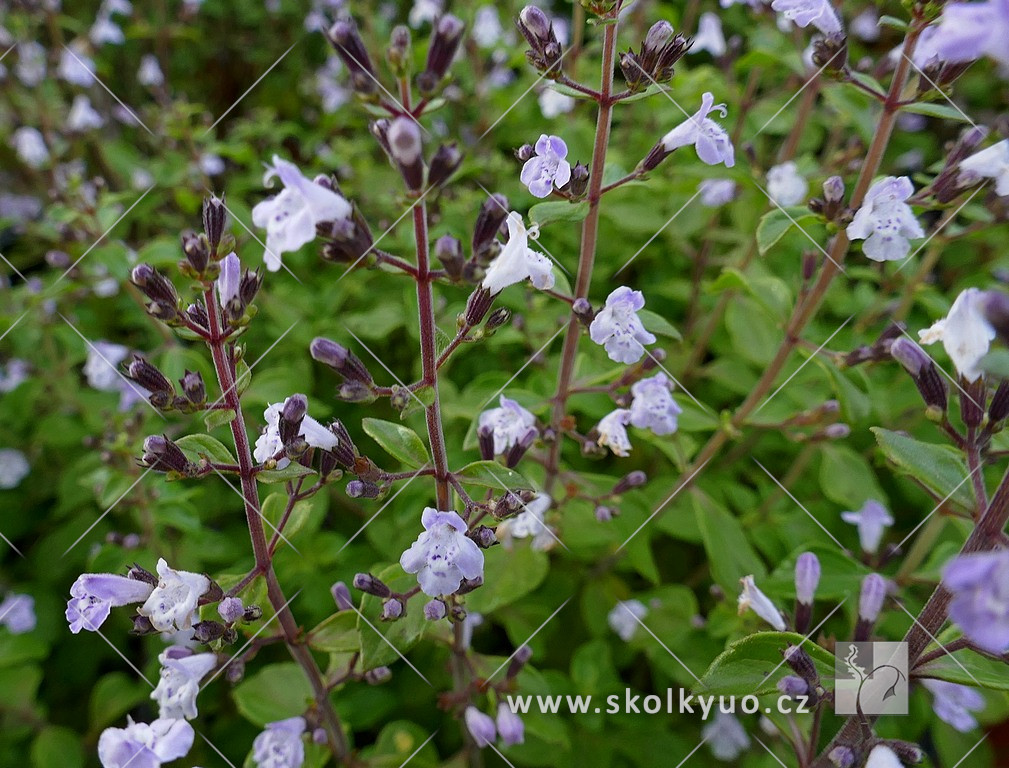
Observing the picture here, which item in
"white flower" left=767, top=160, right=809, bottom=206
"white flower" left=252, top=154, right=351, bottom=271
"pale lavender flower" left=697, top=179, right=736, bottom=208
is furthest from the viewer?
"pale lavender flower" left=697, top=179, right=736, bottom=208

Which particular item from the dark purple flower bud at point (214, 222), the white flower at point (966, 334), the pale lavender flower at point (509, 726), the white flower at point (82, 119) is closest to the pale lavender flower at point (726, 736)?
the pale lavender flower at point (509, 726)

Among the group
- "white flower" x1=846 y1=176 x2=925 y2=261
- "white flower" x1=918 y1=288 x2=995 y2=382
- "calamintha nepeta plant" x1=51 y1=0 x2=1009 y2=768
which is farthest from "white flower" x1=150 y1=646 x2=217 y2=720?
"white flower" x1=846 y1=176 x2=925 y2=261

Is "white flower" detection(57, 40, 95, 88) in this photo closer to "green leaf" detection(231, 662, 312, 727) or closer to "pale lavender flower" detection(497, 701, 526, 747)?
"green leaf" detection(231, 662, 312, 727)

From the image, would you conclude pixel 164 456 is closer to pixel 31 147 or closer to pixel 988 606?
pixel 988 606

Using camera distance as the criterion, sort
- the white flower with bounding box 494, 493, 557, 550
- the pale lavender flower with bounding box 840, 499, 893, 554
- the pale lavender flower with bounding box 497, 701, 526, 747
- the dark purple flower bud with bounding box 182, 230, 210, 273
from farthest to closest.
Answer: the pale lavender flower with bounding box 840, 499, 893, 554 < the white flower with bounding box 494, 493, 557, 550 < the pale lavender flower with bounding box 497, 701, 526, 747 < the dark purple flower bud with bounding box 182, 230, 210, 273

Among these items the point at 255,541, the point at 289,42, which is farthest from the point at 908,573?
the point at 289,42

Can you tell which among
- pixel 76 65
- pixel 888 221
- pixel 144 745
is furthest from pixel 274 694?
pixel 76 65
